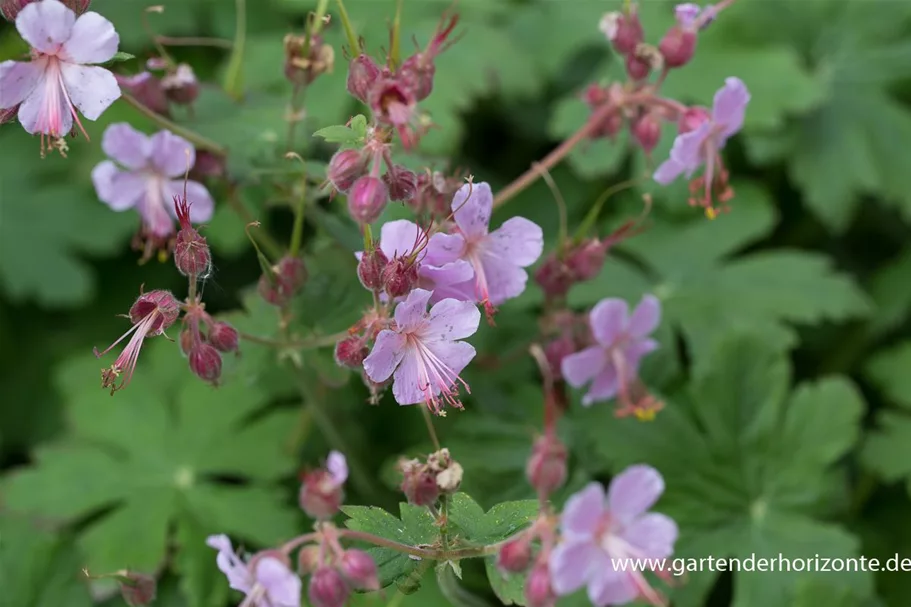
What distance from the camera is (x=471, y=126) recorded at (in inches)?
128

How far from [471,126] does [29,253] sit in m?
1.54

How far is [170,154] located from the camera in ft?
6.32

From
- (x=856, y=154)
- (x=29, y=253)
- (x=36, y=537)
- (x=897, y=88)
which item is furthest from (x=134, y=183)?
(x=897, y=88)

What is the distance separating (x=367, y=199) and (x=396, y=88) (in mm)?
188

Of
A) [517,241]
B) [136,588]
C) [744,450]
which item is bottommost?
[744,450]

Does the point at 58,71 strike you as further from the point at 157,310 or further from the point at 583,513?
the point at 583,513

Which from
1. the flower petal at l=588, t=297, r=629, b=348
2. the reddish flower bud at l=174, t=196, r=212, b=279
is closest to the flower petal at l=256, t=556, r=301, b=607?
the reddish flower bud at l=174, t=196, r=212, b=279

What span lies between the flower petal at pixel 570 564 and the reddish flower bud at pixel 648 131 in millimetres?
977

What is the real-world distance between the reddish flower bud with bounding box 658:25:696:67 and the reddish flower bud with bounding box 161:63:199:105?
3.16 ft

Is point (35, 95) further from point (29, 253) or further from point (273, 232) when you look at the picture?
point (29, 253)

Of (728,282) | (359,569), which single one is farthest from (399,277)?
(728,282)

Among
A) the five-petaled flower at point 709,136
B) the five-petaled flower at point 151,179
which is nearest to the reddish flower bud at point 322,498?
the five-petaled flower at point 151,179

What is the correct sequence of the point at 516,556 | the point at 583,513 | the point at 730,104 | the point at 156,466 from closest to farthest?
the point at 583,513, the point at 516,556, the point at 730,104, the point at 156,466

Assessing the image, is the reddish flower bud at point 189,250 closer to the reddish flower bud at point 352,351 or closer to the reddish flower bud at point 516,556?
the reddish flower bud at point 352,351
